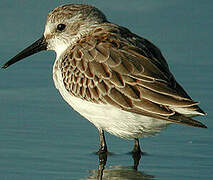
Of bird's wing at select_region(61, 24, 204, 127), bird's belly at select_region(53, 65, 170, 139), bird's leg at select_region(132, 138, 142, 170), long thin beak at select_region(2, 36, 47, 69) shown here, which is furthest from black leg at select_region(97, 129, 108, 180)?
long thin beak at select_region(2, 36, 47, 69)

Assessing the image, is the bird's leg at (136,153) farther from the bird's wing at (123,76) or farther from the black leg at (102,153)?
the bird's wing at (123,76)

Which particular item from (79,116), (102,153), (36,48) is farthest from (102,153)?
(36,48)

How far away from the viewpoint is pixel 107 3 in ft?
52.4

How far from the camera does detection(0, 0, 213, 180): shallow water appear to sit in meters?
10.6

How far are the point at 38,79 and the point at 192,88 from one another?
2.57 m

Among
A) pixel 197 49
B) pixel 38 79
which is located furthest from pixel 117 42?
pixel 197 49

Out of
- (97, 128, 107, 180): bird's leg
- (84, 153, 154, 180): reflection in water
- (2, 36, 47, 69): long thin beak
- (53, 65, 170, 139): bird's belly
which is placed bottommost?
(84, 153, 154, 180): reflection in water

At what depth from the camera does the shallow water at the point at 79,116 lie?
1062 cm

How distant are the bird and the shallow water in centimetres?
50

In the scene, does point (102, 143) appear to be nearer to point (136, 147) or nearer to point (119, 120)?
point (136, 147)

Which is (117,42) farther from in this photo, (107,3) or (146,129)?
(107,3)

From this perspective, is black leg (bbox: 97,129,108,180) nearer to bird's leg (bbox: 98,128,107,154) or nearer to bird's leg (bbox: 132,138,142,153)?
bird's leg (bbox: 98,128,107,154)

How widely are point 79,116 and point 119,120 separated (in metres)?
1.95

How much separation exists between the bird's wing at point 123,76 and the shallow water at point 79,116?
0.82m
